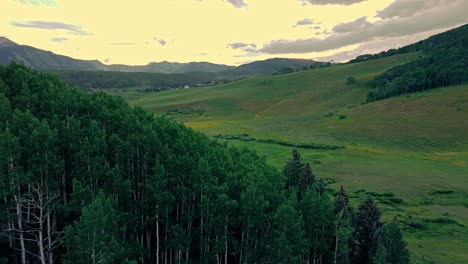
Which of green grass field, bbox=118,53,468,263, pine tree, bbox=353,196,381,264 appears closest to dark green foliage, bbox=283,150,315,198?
pine tree, bbox=353,196,381,264

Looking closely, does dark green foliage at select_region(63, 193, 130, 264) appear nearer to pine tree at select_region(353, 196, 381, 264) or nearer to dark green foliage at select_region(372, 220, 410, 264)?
→ dark green foliage at select_region(372, 220, 410, 264)

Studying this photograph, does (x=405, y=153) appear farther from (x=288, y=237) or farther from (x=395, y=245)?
(x=288, y=237)

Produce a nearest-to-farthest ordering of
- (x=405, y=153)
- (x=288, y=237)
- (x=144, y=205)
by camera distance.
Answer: (x=288, y=237) → (x=144, y=205) → (x=405, y=153)

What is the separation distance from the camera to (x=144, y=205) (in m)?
40.4

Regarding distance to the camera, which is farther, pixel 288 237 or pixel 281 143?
pixel 281 143

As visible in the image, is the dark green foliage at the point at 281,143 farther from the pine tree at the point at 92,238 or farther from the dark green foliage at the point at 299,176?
the pine tree at the point at 92,238

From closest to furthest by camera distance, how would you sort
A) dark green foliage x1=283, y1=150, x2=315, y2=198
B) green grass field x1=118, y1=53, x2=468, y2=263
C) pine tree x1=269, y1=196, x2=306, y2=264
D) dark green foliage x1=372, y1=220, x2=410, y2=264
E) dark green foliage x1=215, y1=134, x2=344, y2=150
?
pine tree x1=269, y1=196, x2=306, y2=264
dark green foliage x1=372, y1=220, x2=410, y2=264
dark green foliage x1=283, y1=150, x2=315, y2=198
green grass field x1=118, y1=53, x2=468, y2=263
dark green foliage x1=215, y1=134, x2=344, y2=150

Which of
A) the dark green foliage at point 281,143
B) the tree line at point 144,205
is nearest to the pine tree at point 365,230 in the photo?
the tree line at point 144,205

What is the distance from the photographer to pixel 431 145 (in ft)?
435

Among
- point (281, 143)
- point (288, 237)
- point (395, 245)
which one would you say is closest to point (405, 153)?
point (281, 143)

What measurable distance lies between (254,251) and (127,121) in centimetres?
2305

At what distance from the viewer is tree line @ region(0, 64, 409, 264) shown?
35312 mm

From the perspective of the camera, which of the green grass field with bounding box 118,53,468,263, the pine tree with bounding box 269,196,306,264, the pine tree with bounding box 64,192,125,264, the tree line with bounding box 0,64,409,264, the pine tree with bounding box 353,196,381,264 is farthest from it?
the green grass field with bounding box 118,53,468,263

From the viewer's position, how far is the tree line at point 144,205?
35.3 metres
